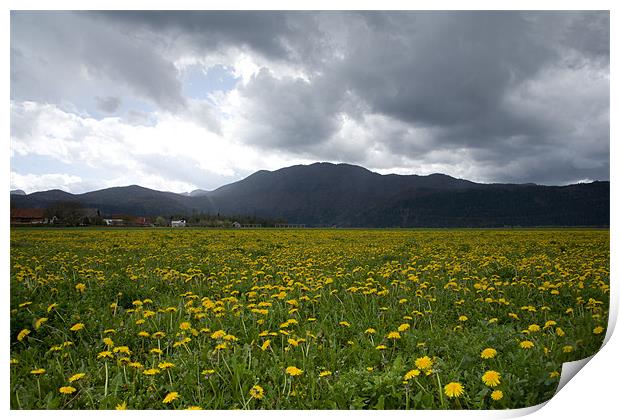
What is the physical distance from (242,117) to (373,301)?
2.19 metres

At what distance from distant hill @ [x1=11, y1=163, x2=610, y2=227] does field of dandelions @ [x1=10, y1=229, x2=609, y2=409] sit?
378mm

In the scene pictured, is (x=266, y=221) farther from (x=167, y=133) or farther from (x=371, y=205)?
(x=167, y=133)

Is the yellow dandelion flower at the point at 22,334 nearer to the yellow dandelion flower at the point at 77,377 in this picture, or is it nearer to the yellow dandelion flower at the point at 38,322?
the yellow dandelion flower at the point at 38,322

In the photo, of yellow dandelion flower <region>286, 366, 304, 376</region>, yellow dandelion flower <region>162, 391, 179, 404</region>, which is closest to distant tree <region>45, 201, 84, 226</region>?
yellow dandelion flower <region>162, 391, 179, 404</region>

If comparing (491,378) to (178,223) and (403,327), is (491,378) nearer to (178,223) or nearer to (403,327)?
(403,327)

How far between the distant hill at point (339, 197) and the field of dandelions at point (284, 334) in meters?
0.38

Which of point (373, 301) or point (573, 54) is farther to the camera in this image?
point (373, 301)

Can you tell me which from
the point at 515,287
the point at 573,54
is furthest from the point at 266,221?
the point at 573,54

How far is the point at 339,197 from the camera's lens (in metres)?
4.88

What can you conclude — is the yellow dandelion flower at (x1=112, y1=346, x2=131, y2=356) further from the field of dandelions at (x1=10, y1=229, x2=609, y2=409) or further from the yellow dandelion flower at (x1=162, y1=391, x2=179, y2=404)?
the yellow dandelion flower at (x1=162, y1=391, x2=179, y2=404)

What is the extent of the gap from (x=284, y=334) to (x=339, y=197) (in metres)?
2.22

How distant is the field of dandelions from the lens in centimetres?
240

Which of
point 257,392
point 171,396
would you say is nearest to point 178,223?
point 171,396

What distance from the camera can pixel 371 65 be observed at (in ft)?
10.9
